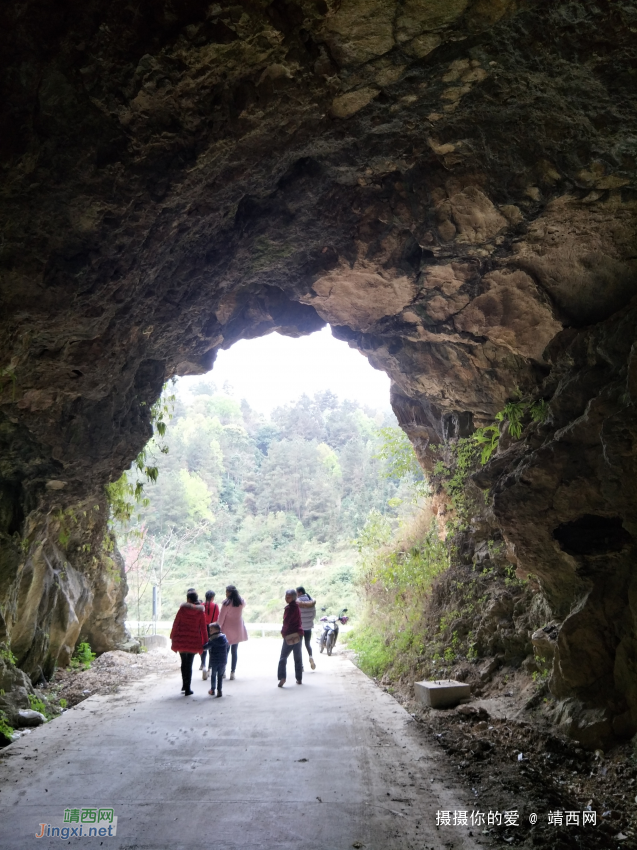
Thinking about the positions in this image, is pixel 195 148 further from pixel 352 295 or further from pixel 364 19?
pixel 352 295

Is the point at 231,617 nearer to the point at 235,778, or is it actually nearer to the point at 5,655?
the point at 5,655

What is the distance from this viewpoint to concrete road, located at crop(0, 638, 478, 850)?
3.29m

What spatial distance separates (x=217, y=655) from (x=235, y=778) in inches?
145

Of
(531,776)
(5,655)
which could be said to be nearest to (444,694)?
(531,776)

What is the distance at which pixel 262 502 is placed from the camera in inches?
1863

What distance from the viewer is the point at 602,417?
5.08m

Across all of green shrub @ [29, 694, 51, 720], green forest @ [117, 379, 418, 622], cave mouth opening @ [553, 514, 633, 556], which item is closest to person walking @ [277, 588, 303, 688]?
green shrub @ [29, 694, 51, 720]

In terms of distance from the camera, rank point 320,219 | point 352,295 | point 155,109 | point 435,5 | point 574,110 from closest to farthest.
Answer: point 435,5
point 155,109
point 574,110
point 320,219
point 352,295

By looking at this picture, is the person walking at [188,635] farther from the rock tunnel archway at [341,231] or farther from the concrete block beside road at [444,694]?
the concrete block beside road at [444,694]

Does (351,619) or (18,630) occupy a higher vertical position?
(18,630)

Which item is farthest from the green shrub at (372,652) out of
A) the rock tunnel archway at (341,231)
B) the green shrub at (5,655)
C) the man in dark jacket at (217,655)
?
the green shrub at (5,655)

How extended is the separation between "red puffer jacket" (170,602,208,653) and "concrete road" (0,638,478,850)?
0.75 meters

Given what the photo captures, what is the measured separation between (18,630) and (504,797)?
6.44m

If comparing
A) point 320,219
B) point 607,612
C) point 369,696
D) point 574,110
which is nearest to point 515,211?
point 574,110
